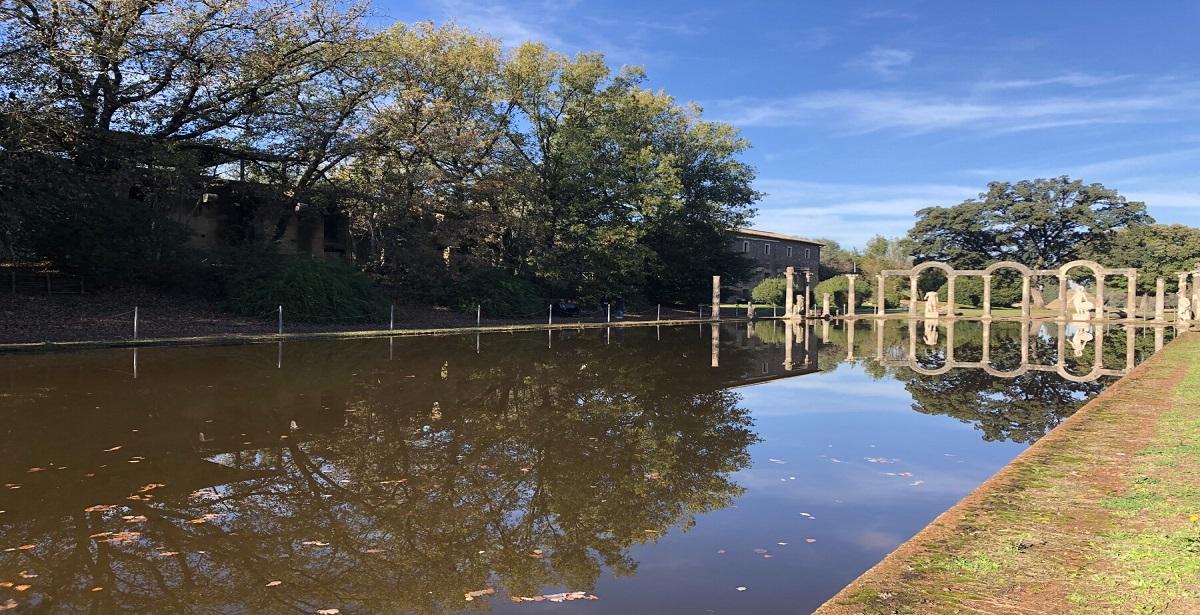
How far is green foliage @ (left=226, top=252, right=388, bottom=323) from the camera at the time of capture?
2680 centimetres

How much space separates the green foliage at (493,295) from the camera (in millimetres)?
34969

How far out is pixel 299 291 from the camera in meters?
27.3

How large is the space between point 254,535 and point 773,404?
29.3ft

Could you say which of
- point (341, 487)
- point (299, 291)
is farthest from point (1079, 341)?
point (341, 487)

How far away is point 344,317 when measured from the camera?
28391 millimetres

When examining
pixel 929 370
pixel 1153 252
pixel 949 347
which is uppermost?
pixel 1153 252

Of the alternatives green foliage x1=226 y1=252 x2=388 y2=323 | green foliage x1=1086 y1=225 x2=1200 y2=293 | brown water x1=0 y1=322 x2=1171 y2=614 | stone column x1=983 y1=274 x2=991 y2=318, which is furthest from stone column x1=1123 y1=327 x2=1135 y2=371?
green foliage x1=1086 y1=225 x2=1200 y2=293

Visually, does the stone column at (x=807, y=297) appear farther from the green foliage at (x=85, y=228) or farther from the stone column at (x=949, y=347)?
the green foliage at (x=85, y=228)

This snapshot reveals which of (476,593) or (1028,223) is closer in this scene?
(476,593)

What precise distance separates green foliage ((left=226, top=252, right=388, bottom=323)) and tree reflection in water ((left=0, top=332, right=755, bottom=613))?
45.0 feet

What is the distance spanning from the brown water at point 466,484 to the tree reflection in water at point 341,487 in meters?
0.03

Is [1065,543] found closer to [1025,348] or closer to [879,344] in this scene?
[879,344]

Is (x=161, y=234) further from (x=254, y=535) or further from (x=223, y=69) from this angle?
(x=254, y=535)

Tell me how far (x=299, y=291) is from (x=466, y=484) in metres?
23.0
